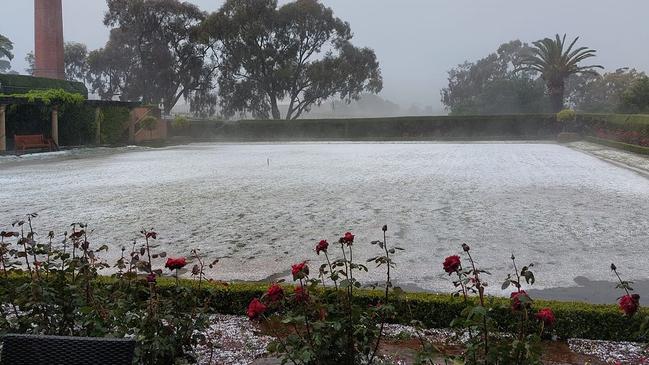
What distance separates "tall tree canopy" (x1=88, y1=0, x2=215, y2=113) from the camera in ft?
152

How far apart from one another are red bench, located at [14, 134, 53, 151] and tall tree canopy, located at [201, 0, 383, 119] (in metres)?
21.2

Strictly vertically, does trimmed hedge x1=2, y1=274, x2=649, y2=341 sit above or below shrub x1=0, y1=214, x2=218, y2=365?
below

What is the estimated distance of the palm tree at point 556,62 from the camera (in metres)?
41.3

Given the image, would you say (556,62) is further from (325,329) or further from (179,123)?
(325,329)

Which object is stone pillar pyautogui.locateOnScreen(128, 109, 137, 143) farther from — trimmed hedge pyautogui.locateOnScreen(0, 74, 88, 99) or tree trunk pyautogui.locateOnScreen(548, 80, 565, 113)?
tree trunk pyautogui.locateOnScreen(548, 80, 565, 113)

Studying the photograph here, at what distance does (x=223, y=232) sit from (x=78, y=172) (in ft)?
35.9

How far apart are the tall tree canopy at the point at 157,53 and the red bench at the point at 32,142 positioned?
75.0 ft

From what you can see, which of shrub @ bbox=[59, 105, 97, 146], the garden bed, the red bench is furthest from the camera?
shrub @ bbox=[59, 105, 97, 146]

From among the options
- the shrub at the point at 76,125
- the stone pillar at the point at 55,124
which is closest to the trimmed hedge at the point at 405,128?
the shrub at the point at 76,125

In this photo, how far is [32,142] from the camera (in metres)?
25.3

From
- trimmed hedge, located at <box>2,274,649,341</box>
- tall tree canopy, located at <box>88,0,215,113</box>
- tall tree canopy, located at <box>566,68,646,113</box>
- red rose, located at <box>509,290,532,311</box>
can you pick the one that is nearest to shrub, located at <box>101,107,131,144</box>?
tall tree canopy, located at <box>88,0,215,113</box>

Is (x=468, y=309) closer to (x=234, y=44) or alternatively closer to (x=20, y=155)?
(x=20, y=155)

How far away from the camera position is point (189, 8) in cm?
Answer: 4769

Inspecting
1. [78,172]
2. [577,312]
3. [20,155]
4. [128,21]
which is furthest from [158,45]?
[577,312]
